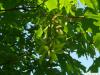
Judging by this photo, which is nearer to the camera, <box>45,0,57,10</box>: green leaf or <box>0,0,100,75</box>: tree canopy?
<box>45,0,57,10</box>: green leaf

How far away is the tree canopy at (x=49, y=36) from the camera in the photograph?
105 inches

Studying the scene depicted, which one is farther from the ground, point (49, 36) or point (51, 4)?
Result: point (51, 4)

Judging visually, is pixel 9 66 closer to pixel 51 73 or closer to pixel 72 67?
pixel 51 73

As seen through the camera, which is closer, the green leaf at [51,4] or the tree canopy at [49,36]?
the green leaf at [51,4]

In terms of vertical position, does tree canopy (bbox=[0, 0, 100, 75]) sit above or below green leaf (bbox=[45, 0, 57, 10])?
below

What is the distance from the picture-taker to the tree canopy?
8.72ft

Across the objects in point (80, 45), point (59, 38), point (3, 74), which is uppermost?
point (59, 38)

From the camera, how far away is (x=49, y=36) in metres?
2.84

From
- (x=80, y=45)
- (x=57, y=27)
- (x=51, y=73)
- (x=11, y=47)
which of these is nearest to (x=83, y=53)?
(x=80, y=45)

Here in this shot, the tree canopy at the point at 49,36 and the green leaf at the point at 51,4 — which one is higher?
the green leaf at the point at 51,4

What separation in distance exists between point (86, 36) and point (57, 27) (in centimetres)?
101

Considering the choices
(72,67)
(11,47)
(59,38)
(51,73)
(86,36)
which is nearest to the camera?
(59,38)

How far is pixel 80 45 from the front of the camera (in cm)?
459

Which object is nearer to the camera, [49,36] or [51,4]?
[51,4]
